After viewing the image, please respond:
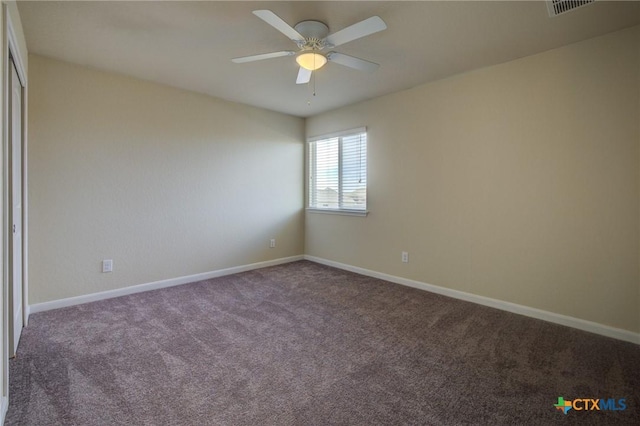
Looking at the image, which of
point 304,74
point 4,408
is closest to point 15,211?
point 4,408

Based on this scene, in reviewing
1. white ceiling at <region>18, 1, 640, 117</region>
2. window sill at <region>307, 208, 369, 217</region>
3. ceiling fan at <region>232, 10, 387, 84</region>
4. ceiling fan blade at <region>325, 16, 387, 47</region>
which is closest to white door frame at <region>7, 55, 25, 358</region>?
white ceiling at <region>18, 1, 640, 117</region>

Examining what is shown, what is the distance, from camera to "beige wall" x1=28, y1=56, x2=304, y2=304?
300 cm

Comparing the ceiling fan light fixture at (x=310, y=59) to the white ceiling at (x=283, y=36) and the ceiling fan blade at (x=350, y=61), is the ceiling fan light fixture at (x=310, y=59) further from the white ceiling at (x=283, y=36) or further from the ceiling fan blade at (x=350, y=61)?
the white ceiling at (x=283, y=36)

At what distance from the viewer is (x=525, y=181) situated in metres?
2.92

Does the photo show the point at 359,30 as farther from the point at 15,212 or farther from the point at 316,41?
the point at 15,212

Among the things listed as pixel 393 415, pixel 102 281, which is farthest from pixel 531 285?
pixel 102 281

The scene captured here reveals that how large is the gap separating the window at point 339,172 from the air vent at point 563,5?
2.42 m

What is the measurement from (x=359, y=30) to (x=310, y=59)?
0.52 meters

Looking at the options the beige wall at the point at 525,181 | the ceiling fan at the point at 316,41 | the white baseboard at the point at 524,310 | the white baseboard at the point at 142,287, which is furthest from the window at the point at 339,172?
the ceiling fan at the point at 316,41

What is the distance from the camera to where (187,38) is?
8.40ft

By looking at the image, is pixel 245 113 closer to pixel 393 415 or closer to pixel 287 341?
pixel 287 341

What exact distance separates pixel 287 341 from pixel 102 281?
7.51 ft

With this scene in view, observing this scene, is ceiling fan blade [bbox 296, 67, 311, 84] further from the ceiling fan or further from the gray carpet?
the gray carpet

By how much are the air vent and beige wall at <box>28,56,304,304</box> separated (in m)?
3.55
